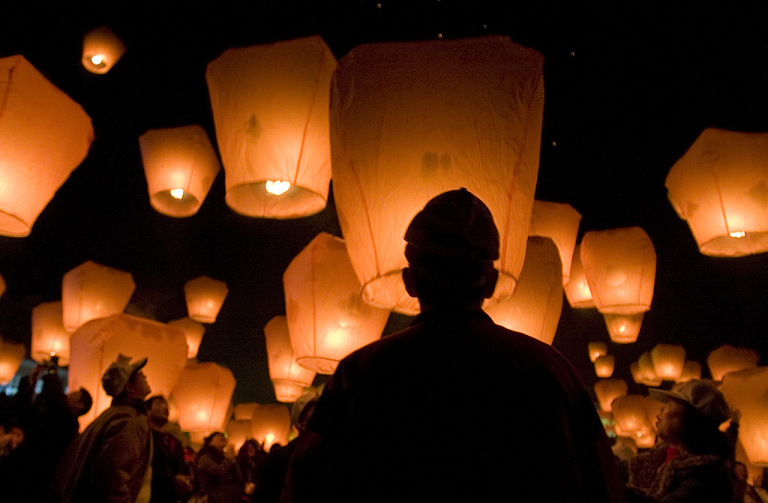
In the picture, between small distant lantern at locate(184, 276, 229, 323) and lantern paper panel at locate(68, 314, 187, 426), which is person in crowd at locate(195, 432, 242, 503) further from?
small distant lantern at locate(184, 276, 229, 323)

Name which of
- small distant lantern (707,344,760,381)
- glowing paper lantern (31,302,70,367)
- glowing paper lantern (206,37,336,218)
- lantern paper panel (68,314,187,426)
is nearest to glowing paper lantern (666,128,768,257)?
glowing paper lantern (206,37,336,218)

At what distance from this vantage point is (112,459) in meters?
2.28

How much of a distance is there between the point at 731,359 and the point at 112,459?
8.64 meters

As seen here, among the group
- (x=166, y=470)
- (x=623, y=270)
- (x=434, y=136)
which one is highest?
(x=623, y=270)

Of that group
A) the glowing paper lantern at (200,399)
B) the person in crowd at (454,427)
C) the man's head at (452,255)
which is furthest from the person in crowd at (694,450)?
the glowing paper lantern at (200,399)

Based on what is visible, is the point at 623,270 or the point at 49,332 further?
the point at 49,332

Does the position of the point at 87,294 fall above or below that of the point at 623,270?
above

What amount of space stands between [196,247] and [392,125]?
590 cm

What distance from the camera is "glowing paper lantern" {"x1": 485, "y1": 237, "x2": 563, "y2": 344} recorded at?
2.65m

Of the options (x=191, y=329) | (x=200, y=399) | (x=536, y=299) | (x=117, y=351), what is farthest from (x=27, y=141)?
(x=191, y=329)

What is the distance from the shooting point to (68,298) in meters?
5.36

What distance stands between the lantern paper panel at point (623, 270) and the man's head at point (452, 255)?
10.5ft

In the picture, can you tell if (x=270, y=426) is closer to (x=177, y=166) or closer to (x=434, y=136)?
(x=177, y=166)

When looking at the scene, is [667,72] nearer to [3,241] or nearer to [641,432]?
[3,241]
